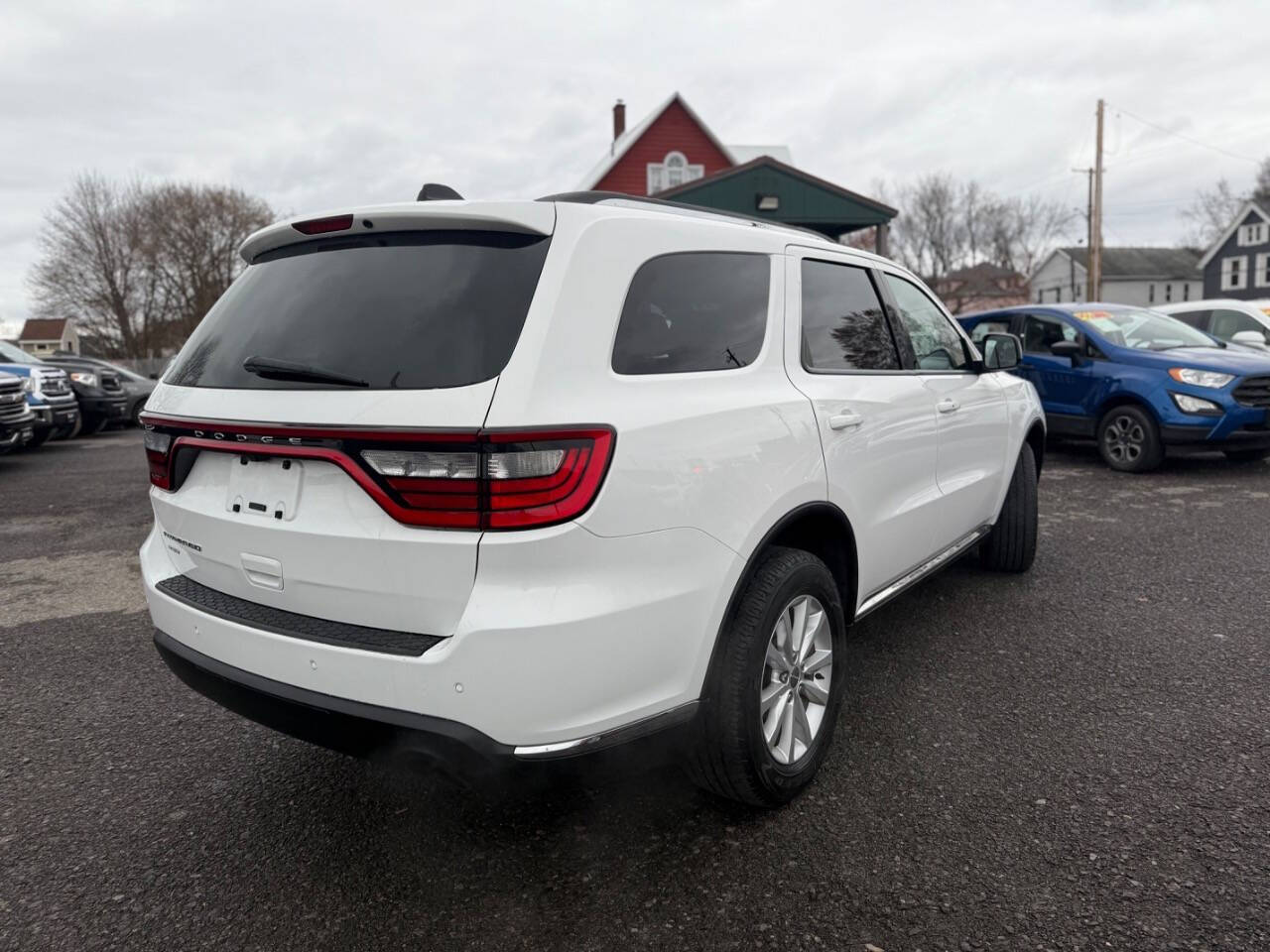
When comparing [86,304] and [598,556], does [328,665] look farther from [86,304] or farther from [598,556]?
[86,304]

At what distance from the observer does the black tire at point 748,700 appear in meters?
2.31

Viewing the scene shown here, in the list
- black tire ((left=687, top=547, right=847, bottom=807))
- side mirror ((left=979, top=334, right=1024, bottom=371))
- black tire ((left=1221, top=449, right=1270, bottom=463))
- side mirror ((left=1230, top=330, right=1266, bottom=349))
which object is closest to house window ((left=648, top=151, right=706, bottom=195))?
side mirror ((left=1230, top=330, right=1266, bottom=349))

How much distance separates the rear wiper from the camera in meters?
2.07

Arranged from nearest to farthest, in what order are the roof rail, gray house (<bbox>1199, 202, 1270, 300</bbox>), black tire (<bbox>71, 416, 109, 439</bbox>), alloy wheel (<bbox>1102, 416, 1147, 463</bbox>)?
1. the roof rail
2. alloy wheel (<bbox>1102, 416, 1147, 463</bbox>)
3. black tire (<bbox>71, 416, 109, 439</bbox>)
4. gray house (<bbox>1199, 202, 1270, 300</bbox>)

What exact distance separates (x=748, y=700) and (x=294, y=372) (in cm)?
143

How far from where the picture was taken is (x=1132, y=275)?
205ft

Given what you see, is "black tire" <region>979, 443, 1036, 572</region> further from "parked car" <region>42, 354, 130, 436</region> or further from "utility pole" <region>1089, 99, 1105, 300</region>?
"utility pole" <region>1089, 99, 1105, 300</region>

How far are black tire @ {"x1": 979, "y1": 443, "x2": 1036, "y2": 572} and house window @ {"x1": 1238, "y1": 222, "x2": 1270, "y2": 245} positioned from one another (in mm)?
55063

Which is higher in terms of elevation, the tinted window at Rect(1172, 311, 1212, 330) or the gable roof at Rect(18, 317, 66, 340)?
the gable roof at Rect(18, 317, 66, 340)

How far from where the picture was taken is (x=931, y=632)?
412 cm

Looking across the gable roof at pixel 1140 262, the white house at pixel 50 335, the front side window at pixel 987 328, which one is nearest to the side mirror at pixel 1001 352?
the front side window at pixel 987 328

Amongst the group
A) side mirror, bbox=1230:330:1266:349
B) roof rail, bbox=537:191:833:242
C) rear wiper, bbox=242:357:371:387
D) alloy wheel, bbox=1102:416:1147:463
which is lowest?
alloy wheel, bbox=1102:416:1147:463

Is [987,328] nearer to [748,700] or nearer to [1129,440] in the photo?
[1129,440]

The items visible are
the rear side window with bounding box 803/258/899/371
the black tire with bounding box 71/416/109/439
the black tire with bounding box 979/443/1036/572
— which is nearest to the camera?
the rear side window with bounding box 803/258/899/371
